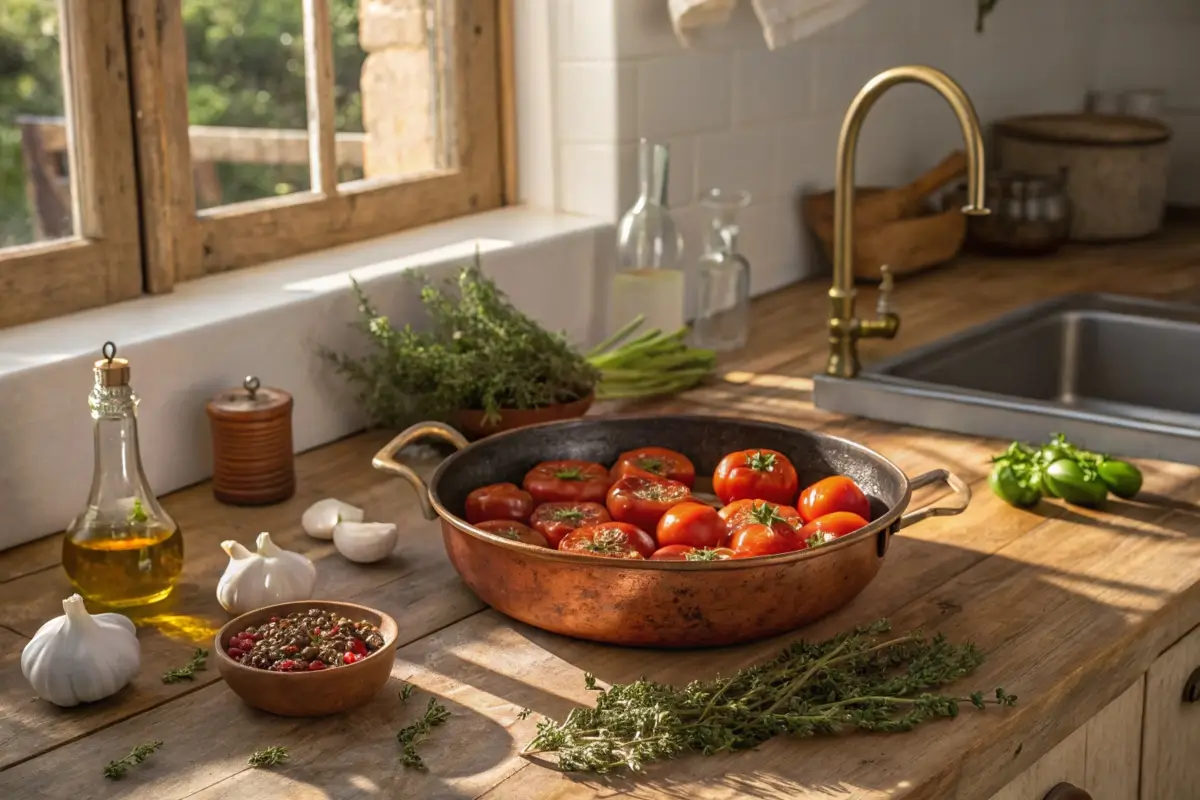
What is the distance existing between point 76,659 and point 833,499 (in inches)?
24.7

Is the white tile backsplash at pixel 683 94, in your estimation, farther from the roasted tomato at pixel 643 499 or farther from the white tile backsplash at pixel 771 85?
the roasted tomato at pixel 643 499

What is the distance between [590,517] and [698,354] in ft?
2.21

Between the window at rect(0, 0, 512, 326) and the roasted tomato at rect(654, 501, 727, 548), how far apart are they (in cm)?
77

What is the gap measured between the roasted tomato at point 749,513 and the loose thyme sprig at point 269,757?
1.39 ft

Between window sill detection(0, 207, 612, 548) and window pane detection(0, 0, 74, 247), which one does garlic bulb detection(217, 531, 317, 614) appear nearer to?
window sill detection(0, 207, 612, 548)

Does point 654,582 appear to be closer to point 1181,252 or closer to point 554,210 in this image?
point 554,210

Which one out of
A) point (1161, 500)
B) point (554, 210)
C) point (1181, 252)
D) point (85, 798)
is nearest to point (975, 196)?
point (1161, 500)

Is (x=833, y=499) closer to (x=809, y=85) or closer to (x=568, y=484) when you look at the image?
(x=568, y=484)

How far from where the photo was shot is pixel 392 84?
6.95 ft

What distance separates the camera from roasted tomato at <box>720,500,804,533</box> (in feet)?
4.28

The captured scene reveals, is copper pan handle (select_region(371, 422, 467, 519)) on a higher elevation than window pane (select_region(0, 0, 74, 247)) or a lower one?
lower

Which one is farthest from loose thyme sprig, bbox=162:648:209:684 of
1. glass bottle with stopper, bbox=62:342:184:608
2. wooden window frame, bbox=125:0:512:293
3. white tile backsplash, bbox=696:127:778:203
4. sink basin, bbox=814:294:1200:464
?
white tile backsplash, bbox=696:127:778:203

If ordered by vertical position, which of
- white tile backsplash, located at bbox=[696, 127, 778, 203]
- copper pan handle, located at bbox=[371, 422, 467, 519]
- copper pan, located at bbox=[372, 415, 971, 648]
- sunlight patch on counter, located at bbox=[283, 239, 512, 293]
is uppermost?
white tile backsplash, located at bbox=[696, 127, 778, 203]

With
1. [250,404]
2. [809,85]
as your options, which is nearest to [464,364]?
[250,404]
